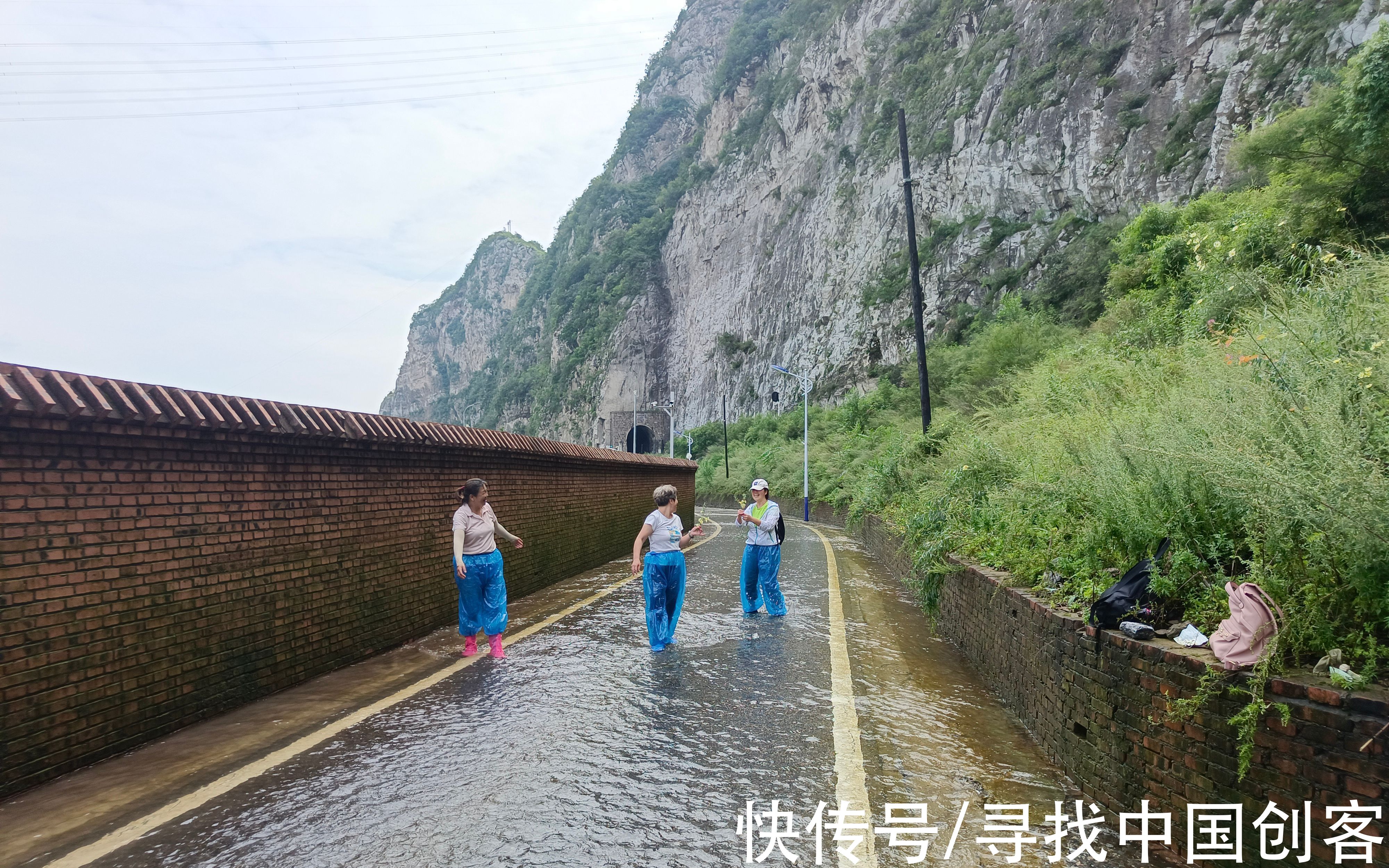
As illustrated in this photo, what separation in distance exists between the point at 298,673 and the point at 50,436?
2.73m

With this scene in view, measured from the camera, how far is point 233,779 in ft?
13.5

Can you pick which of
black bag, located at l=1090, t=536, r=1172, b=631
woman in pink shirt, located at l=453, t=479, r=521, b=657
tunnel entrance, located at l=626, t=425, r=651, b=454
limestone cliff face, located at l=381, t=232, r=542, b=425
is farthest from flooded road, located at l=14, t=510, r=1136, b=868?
limestone cliff face, located at l=381, t=232, r=542, b=425

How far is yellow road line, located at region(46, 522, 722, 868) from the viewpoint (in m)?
3.31

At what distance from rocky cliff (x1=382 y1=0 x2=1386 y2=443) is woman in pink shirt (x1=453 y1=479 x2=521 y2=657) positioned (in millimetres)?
27682

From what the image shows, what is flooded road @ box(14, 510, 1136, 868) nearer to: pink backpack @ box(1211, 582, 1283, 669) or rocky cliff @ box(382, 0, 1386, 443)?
pink backpack @ box(1211, 582, 1283, 669)

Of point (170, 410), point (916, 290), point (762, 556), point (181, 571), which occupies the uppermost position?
point (916, 290)

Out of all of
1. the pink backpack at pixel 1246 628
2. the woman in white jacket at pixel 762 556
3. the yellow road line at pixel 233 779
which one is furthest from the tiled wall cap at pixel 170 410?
the pink backpack at pixel 1246 628

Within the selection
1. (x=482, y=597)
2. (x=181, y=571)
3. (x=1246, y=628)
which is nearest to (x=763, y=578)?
(x=482, y=597)

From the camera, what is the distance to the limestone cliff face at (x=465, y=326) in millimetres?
171500

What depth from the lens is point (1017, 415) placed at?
1360 cm

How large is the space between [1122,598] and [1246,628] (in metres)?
0.99

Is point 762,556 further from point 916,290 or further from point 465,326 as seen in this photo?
point 465,326

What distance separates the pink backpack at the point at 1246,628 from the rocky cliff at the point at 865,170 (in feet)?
90.2

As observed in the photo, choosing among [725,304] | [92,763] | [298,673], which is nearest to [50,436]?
[92,763]
